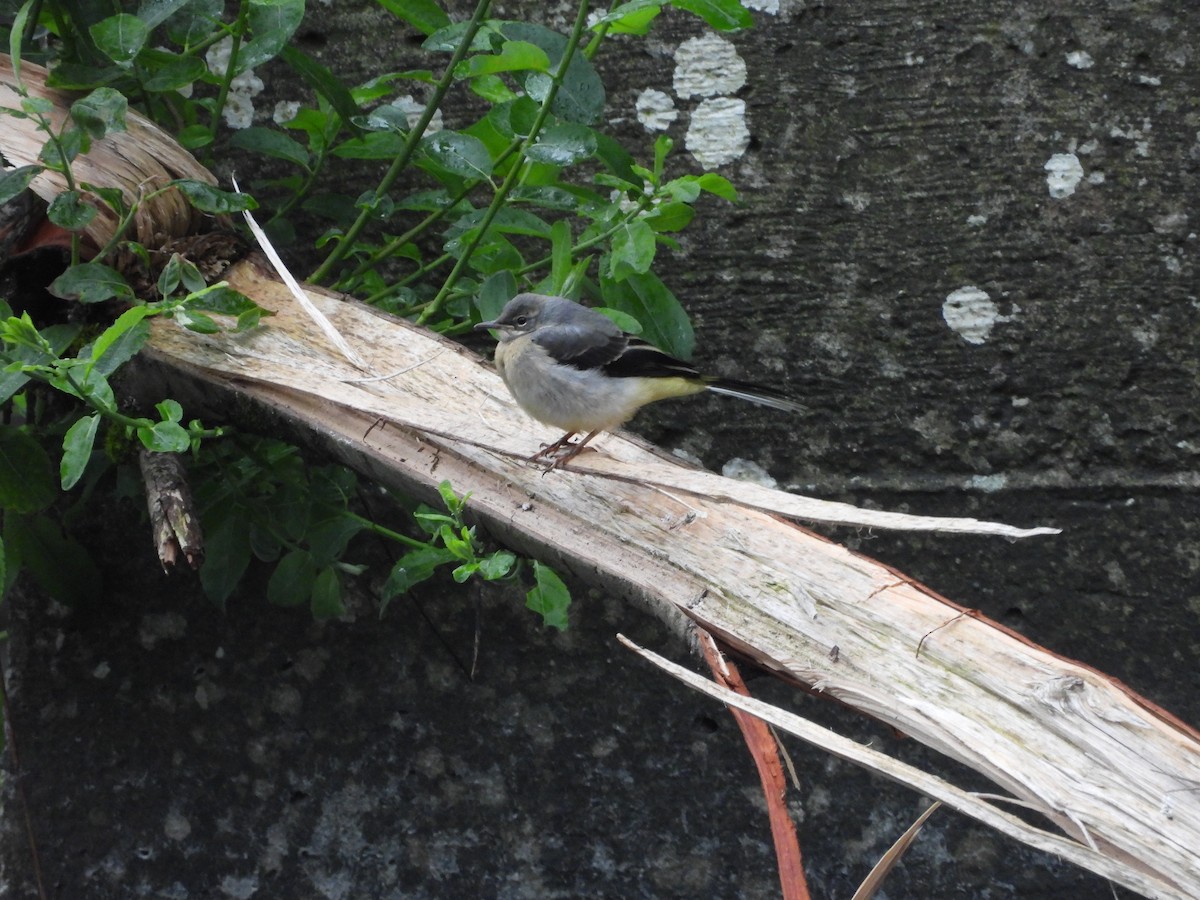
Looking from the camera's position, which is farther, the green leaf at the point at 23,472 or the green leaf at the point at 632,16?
the green leaf at the point at 23,472

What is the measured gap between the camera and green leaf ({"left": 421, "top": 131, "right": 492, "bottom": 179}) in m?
2.59

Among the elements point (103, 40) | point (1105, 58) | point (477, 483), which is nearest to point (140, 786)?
point (477, 483)

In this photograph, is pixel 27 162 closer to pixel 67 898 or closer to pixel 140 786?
pixel 140 786

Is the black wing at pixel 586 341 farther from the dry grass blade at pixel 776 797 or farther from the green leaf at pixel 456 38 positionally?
the dry grass blade at pixel 776 797

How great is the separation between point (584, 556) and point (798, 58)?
5.92ft

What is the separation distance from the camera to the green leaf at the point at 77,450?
2.00 metres

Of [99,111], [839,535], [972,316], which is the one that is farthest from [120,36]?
[972,316]

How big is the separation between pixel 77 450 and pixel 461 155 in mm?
1069

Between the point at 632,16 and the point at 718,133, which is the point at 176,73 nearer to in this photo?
the point at 632,16

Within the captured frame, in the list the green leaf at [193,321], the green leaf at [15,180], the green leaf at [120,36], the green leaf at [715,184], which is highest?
→ the green leaf at [120,36]

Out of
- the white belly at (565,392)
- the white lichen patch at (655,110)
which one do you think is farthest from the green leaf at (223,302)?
the white lichen patch at (655,110)

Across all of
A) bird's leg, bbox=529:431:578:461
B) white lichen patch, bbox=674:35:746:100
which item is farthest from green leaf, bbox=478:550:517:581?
white lichen patch, bbox=674:35:746:100

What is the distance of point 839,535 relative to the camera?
322cm

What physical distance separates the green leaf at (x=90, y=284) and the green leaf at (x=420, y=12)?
0.85 m
